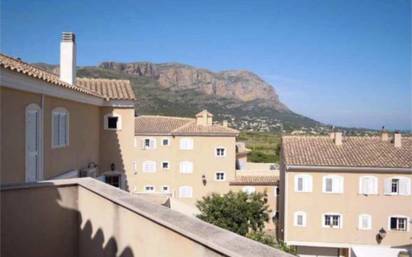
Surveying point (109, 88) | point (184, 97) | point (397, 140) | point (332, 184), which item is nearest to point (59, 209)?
point (109, 88)

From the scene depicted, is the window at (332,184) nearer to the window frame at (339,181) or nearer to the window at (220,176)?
the window frame at (339,181)

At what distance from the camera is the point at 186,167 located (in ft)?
128

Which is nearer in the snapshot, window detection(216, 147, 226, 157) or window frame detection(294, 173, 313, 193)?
window frame detection(294, 173, 313, 193)

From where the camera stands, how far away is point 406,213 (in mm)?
24000

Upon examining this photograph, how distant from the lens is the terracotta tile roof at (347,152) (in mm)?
24516

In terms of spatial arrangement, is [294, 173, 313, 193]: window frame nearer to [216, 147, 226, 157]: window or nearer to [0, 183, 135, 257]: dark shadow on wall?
[216, 147, 226, 157]: window

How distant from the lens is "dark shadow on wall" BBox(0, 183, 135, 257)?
14.7 ft

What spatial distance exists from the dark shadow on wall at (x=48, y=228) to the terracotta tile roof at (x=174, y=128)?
3269 centimetres

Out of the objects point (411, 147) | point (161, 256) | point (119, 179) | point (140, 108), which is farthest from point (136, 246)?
point (140, 108)

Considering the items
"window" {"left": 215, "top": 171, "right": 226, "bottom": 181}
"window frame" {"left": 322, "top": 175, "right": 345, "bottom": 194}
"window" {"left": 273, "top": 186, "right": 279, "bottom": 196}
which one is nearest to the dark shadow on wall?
"window frame" {"left": 322, "top": 175, "right": 345, "bottom": 194}

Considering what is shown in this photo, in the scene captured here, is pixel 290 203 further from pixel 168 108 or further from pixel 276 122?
pixel 276 122

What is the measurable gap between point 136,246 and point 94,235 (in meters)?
0.99

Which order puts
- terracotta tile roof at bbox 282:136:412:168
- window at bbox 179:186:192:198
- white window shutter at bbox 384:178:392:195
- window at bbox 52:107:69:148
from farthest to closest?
window at bbox 179:186:192:198
terracotta tile roof at bbox 282:136:412:168
white window shutter at bbox 384:178:392:195
window at bbox 52:107:69:148

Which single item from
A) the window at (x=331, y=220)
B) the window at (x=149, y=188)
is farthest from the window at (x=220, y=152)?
the window at (x=331, y=220)
